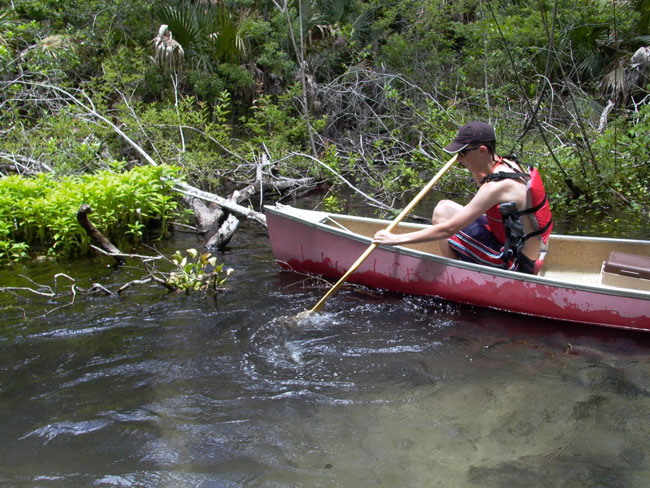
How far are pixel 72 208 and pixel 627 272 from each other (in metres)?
5.28

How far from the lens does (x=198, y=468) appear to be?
258 cm

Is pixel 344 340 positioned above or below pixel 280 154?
below

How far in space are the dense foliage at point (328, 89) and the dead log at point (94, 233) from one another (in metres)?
2.65

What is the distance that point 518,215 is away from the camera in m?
3.98

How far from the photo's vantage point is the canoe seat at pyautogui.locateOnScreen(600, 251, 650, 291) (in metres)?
4.17

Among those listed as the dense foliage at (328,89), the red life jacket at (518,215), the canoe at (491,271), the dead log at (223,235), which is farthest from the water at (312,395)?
the dense foliage at (328,89)

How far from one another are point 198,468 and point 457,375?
1697 millimetres

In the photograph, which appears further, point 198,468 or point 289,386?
point 289,386

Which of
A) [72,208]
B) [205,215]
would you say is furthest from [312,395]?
[205,215]

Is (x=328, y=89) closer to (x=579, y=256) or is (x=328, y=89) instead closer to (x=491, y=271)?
(x=579, y=256)

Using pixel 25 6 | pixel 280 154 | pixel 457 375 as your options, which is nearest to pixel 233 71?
pixel 280 154

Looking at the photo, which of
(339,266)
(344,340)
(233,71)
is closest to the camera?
(344,340)

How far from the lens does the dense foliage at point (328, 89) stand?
7637 millimetres

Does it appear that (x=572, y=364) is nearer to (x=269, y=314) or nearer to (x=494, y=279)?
(x=494, y=279)
